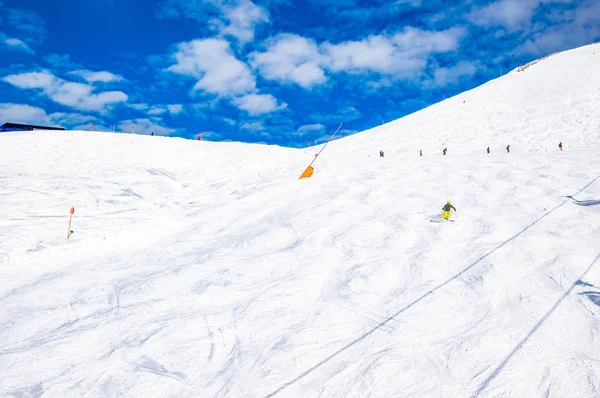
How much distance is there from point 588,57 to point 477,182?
60082mm

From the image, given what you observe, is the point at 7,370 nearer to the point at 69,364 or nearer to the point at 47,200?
the point at 69,364

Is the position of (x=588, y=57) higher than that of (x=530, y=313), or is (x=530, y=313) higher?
(x=588, y=57)

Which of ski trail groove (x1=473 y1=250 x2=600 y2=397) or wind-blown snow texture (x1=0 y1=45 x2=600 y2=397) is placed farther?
wind-blown snow texture (x1=0 y1=45 x2=600 y2=397)

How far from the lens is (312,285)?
812 centimetres

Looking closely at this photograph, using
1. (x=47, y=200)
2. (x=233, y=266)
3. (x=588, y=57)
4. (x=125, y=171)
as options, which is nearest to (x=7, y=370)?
(x=233, y=266)

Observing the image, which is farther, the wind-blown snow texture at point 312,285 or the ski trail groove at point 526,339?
the wind-blown snow texture at point 312,285

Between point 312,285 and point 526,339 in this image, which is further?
point 312,285

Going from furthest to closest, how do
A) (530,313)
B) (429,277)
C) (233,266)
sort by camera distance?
(233,266) < (429,277) < (530,313)

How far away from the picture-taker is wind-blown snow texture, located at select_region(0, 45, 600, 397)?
18.0 ft

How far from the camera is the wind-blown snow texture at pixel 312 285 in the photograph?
5.48 metres

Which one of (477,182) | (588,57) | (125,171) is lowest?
(477,182)

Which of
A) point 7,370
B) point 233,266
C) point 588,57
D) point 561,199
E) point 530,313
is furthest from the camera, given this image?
point 588,57

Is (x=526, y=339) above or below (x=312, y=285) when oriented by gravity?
below

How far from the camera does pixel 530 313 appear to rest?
253 inches
